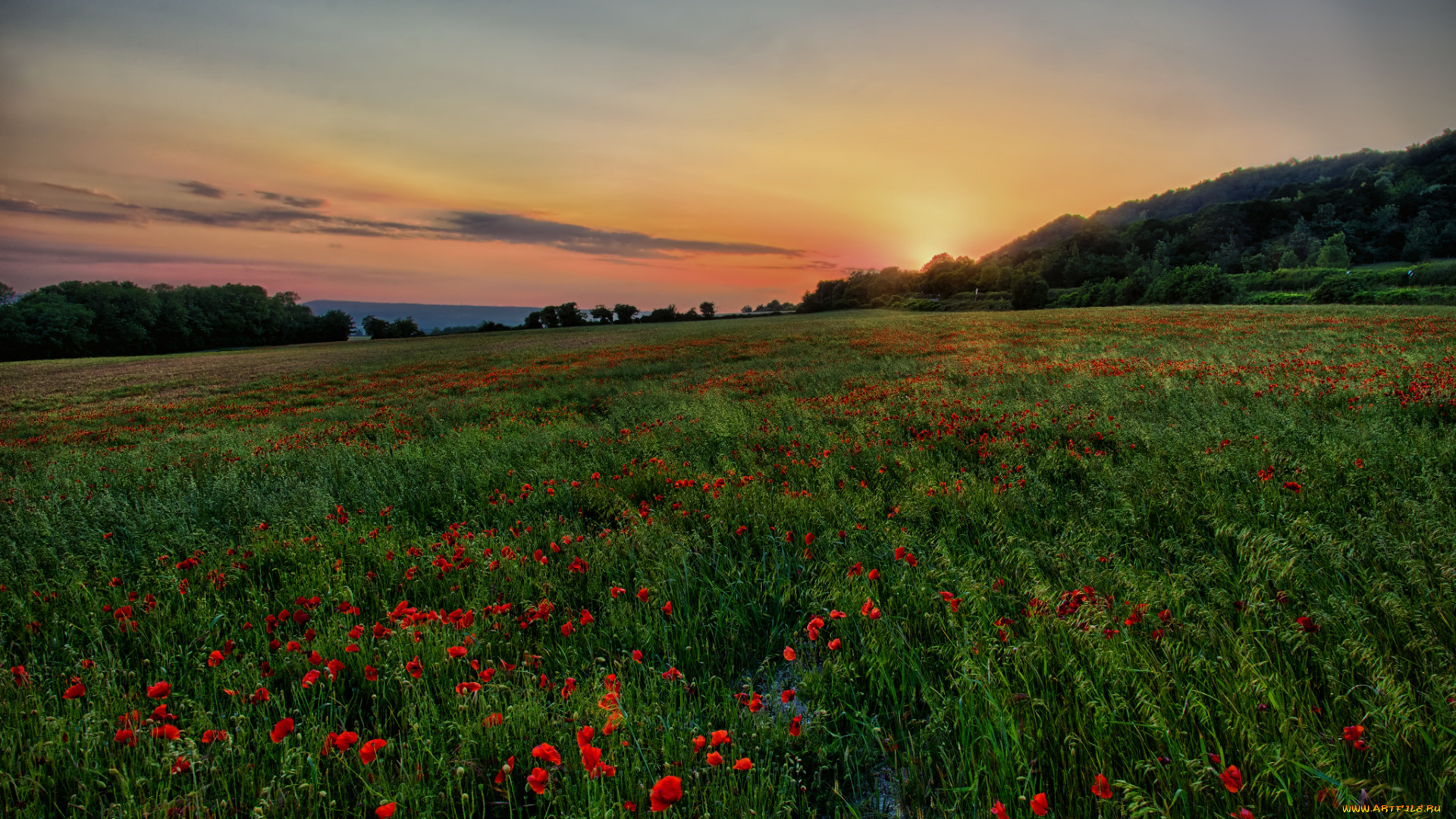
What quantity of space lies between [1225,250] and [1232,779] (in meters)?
107

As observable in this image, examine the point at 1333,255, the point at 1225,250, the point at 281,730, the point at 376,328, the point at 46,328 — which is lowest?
the point at 281,730

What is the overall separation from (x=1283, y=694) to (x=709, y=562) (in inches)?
109

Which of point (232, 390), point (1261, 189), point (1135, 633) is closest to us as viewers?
point (1135, 633)

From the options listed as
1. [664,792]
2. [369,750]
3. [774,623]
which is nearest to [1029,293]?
[774,623]

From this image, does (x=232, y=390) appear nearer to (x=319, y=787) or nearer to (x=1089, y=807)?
(x=319, y=787)

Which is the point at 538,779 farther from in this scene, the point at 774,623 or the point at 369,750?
the point at 774,623

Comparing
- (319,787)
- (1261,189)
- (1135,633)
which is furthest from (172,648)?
(1261,189)

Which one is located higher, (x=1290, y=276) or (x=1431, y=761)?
(x=1290, y=276)

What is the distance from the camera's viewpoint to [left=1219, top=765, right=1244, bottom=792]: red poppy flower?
63.7 inches

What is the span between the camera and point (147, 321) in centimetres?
6888

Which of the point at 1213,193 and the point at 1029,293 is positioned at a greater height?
the point at 1213,193

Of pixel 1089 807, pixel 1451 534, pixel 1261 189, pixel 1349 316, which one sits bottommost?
pixel 1089 807

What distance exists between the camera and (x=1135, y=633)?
2557 mm

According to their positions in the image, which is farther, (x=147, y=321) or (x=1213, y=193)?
(x=1213, y=193)
